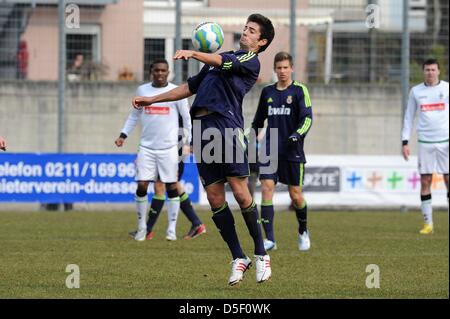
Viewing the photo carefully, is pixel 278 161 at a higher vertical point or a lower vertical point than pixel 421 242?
higher

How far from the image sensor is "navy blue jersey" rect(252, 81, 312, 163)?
13.9 metres

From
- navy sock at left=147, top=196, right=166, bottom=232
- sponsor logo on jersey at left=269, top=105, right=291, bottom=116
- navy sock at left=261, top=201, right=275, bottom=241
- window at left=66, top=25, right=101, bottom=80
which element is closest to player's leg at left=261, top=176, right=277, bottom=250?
navy sock at left=261, top=201, right=275, bottom=241

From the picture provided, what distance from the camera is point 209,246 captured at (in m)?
14.3

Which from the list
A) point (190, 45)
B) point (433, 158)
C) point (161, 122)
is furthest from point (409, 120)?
point (190, 45)

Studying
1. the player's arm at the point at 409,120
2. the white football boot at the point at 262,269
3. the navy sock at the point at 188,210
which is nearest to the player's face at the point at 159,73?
the navy sock at the point at 188,210

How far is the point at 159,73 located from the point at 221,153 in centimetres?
522

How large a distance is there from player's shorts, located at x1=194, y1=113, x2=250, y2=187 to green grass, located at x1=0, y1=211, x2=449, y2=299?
3.16ft

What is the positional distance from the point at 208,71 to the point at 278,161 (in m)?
4.03

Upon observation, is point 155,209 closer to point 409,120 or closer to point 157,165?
point 157,165

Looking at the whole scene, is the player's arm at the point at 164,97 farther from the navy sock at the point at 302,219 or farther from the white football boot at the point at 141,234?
the white football boot at the point at 141,234

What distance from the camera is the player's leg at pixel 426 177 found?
17.0 metres

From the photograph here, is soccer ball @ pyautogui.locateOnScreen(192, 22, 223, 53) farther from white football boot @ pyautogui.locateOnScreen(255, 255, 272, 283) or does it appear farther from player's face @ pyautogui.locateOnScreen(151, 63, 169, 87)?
player's face @ pyautogui.locateOnScreen(151, 63, 169, 87)
